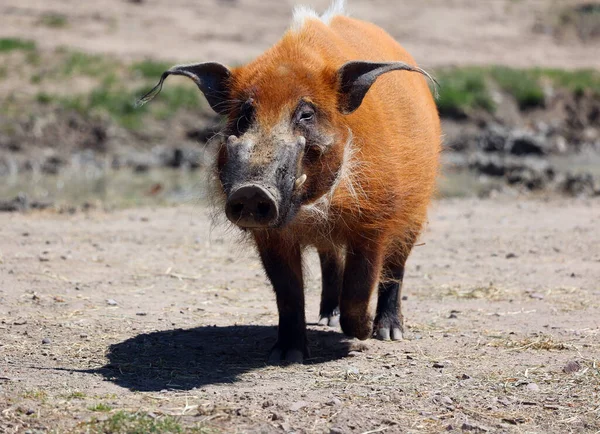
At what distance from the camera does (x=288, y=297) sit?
5.30 meters

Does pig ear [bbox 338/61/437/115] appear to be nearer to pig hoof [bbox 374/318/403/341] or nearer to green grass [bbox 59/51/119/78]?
pig hoof [bbox 374/318/403/341]

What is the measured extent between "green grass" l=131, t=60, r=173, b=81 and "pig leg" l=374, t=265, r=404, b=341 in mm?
11459

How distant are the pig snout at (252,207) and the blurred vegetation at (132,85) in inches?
450

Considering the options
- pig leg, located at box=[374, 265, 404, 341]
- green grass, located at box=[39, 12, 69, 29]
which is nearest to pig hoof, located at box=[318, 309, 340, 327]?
pig leg, located at box=[374, 265, 404, 341]

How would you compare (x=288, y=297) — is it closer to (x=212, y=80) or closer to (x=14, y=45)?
(x=212, y=80)

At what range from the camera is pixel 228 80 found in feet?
16.7

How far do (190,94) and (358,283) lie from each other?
1169 centimetres

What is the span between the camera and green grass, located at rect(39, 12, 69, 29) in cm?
1972

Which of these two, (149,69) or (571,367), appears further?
(149,69)

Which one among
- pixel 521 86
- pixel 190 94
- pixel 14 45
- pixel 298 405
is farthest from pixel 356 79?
pixel 521 86

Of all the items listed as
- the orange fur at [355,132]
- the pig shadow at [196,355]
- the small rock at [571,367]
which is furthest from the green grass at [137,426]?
the small rock at [571,367]

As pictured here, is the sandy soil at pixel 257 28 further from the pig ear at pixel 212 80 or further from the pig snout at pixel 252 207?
the pig snout at pixel 252 207

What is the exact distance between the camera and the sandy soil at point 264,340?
13.9 ft

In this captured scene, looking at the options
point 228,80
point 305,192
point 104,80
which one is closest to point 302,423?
point 305,192
